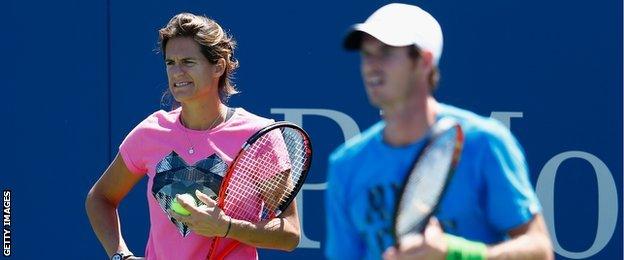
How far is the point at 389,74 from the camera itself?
2771 millimetres

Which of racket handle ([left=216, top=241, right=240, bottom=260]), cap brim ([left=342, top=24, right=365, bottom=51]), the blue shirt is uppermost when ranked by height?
cap brim ([left=342, top=24, right=365, bottom=51])

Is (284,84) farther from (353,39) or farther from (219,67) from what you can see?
(353,39)

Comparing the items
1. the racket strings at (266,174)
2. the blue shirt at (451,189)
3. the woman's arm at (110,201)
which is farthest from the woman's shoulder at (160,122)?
the blue shirt at (451,189)

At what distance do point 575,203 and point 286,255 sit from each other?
1190 millimetres

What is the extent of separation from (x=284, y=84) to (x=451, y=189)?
2.86 m

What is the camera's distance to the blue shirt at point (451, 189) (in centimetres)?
276

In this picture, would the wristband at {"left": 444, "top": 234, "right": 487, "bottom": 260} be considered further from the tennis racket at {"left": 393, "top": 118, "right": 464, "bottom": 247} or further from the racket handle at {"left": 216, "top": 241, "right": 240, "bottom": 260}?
the racket handle at {"left": 216, "top": 241, "right": 240, "bottom": 260}

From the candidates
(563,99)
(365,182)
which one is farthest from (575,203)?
(365,182)

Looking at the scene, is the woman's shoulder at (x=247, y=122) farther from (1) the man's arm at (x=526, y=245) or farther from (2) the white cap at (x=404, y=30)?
(1) the man's arm at (x=526, y=245)

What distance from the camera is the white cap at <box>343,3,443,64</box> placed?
2781 mm

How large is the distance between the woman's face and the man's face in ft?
4.60

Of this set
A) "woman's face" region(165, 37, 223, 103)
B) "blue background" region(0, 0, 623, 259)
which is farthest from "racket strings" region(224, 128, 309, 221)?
"blue background" region(0, 0, 623, 259)

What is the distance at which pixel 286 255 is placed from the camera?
5645mm

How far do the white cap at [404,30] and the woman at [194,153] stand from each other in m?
1.18
